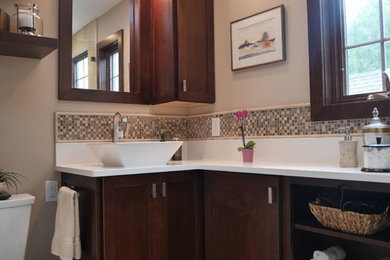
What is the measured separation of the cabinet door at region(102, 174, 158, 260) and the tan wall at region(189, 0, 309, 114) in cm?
88

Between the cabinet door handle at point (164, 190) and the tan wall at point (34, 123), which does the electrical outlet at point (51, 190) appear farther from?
the cabinet door handle at point (164, 190)

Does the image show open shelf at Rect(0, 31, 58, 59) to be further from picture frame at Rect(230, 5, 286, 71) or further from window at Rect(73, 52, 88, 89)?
picture frame at Rect(230, 5, 286, 71)

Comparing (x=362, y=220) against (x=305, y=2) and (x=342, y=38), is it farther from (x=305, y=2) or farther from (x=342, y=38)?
(x=305, y=2)

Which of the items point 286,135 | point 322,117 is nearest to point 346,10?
point 322,117

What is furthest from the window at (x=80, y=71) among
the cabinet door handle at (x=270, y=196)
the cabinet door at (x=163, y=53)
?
the cabinet door handle at (x=270, y=196)

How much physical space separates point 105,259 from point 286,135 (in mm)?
1237

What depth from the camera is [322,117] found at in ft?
6.39

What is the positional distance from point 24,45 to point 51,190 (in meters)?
0.88

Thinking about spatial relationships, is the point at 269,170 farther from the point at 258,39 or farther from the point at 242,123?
the point at 258,39

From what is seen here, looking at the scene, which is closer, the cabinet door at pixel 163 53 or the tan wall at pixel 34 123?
the tan wall at pixel 34 123

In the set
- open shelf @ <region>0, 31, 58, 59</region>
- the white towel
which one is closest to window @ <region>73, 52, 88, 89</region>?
open shelf @ <region>0, 31, 58, 59</region>

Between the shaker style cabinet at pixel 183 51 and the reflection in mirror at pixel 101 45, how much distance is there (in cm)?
23

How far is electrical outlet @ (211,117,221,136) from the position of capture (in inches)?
102

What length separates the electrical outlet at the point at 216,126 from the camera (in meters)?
2.60
